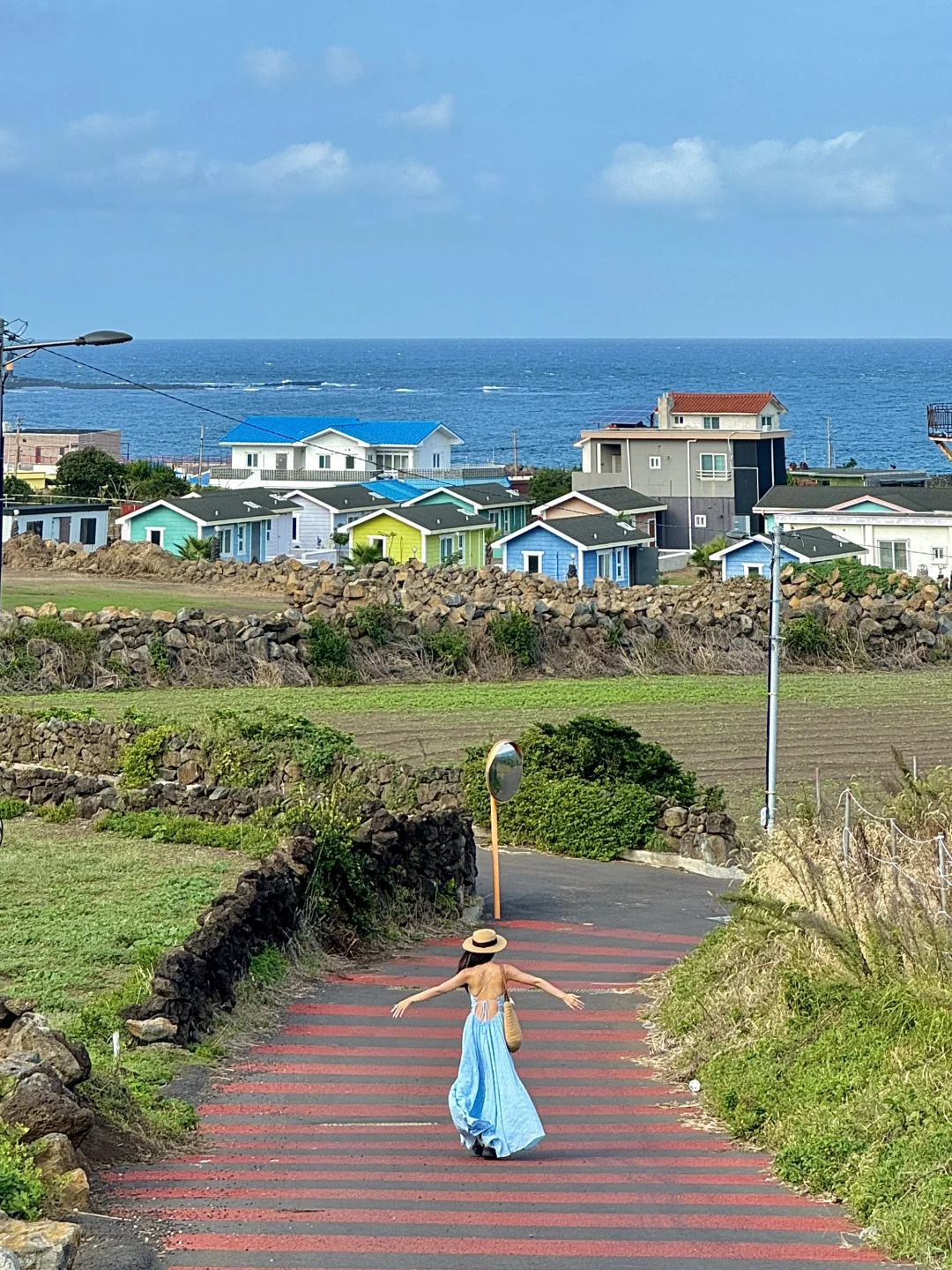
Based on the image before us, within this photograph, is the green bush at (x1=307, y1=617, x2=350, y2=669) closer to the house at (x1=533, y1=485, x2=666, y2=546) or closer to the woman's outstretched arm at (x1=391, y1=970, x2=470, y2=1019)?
the house at (x1=533, y1=485, x2=666, y2=546)

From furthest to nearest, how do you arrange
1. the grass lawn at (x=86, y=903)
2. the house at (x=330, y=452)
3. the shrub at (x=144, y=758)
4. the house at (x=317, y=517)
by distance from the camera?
the house at (x=330, y=452) → the house at (x=317, y=517) → the shrub at (x=144, y=758) → the grass lawn at (x=86, y=903)

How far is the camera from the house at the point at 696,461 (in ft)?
264

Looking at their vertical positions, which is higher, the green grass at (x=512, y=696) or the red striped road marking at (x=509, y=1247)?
the green grass at (x=512, y=696)

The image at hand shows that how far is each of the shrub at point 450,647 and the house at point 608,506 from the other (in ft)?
81.5

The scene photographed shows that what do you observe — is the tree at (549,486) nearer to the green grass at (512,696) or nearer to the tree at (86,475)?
the tree at (86,475)

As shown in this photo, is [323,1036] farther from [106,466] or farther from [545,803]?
[106,466]

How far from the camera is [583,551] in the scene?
61406 mm

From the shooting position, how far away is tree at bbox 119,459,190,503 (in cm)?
8050

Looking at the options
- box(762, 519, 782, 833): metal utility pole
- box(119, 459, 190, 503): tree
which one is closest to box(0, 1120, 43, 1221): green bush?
box(762, 519, 782, 833): metal utility pole

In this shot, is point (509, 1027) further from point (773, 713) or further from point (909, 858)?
point (773, 713)

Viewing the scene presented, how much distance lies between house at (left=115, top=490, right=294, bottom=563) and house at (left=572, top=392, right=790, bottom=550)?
17331 millimetres

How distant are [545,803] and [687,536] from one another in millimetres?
56646

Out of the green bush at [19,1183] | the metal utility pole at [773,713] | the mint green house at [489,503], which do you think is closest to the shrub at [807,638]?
the metal utility pole at [773,713]

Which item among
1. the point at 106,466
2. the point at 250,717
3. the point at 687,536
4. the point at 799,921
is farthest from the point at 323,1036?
the point at 106,466
